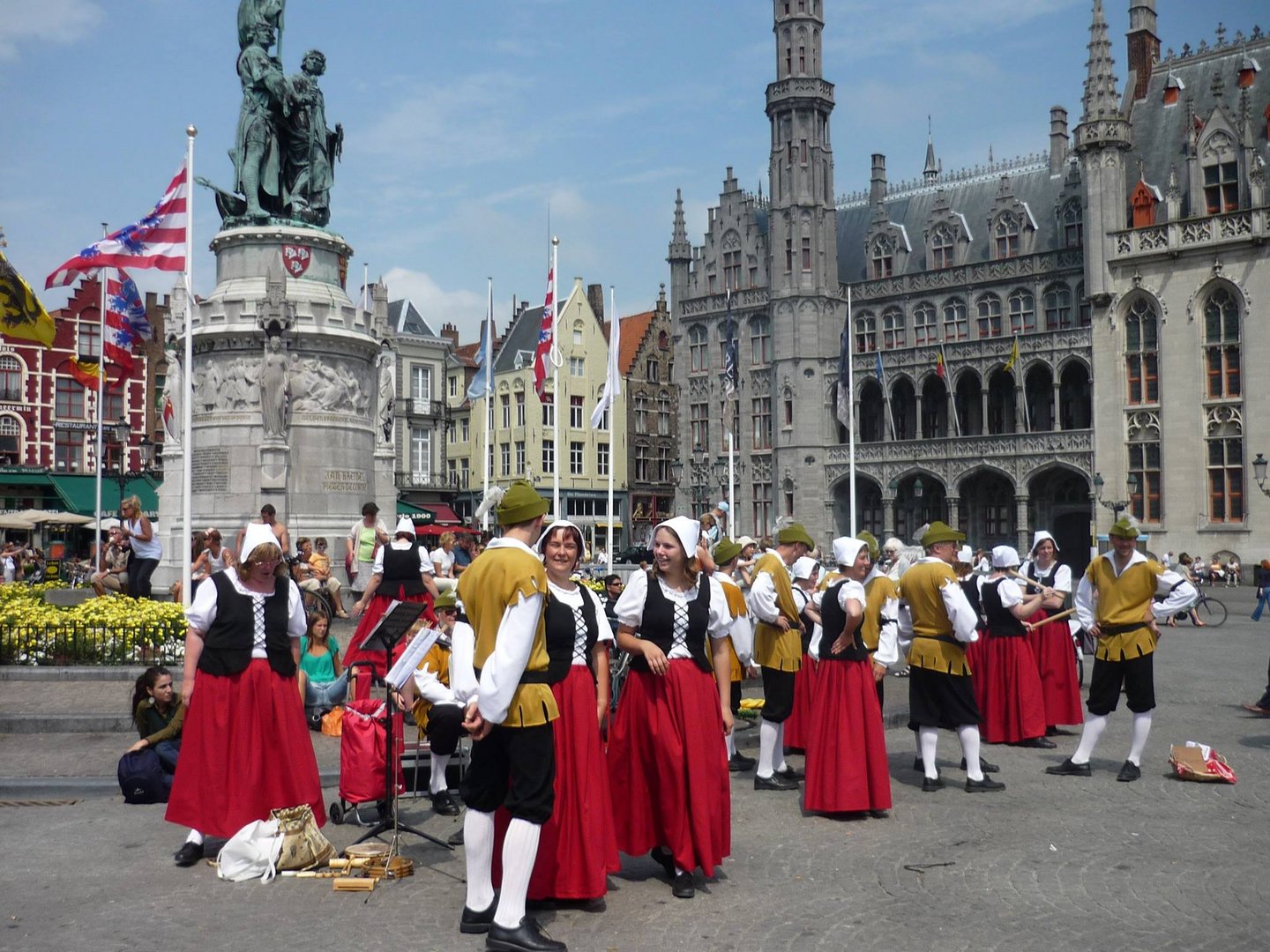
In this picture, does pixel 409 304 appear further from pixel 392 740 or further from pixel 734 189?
pixel 392 740

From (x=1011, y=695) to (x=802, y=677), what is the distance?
2335 mm

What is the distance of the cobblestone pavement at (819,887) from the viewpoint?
570 cm

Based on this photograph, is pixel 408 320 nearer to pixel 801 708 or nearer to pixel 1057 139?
pixel 1057 139

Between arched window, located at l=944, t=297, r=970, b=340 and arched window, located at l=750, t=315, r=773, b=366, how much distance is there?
8.14 m

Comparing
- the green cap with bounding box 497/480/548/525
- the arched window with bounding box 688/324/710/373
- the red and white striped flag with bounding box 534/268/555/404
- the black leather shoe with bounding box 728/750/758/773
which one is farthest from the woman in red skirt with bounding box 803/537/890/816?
the arched window with bounding box 688/324/710/373

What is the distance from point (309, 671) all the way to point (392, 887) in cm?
482

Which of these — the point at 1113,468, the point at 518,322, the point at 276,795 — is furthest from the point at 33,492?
the point at 276,795

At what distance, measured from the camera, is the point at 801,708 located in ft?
33.3

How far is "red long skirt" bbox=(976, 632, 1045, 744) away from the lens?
438 inches

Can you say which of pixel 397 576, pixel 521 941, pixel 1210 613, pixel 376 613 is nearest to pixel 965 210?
pixel 1210 613

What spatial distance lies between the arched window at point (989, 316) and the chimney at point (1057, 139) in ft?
21.7

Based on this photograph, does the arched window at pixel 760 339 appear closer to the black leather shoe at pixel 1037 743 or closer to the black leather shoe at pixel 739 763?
the black leather shoe at pixel 1037 743

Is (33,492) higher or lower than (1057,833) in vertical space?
higher

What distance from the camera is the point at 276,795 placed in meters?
7.02
